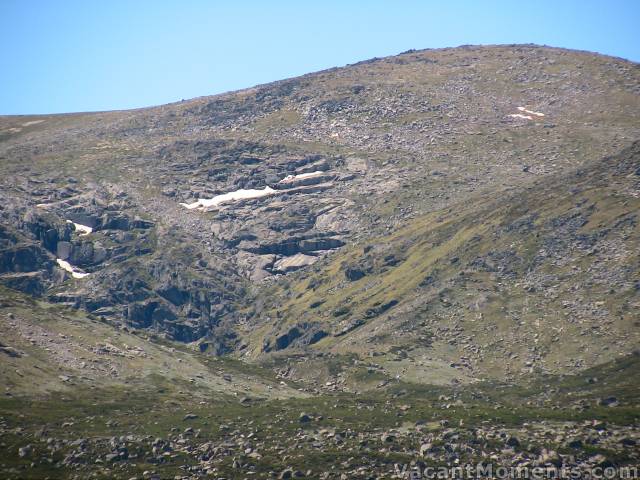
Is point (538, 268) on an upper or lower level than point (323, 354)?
upper

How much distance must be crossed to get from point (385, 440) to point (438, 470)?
44.9ft

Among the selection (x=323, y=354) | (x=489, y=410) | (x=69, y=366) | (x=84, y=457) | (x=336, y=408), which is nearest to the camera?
(x=84, y=457)

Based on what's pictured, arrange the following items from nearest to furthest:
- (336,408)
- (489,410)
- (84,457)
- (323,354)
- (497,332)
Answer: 1. (84,457)
2. (489,410)
3. (336,408)
4. (497,332)
5. (323,354)

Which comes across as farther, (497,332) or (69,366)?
(497,332)

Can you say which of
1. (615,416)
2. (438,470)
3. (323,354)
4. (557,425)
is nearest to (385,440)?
(438,470)

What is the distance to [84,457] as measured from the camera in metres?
109

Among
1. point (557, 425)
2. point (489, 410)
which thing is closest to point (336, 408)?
point (489, 410)

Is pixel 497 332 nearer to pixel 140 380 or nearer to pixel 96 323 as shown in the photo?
pixel 140 380

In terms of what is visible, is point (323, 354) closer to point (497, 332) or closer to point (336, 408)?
point (497, 332)

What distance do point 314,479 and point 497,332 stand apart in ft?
297

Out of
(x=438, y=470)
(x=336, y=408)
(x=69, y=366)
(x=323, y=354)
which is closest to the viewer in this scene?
(x=438, y=470)

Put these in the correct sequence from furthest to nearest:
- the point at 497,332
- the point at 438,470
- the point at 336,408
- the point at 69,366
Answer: the point at 497,332 → the point at 69,366 → the point at 336,408 → the point at 438,470

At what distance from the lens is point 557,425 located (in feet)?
367

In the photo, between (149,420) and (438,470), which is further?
(149,420)
